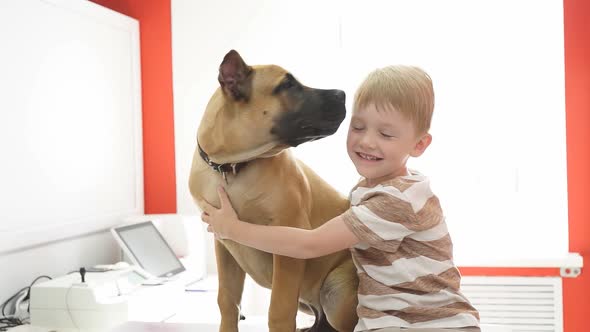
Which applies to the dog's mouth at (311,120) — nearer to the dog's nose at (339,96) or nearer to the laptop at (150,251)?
the dog's nose at (339,96)

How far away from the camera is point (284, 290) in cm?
116

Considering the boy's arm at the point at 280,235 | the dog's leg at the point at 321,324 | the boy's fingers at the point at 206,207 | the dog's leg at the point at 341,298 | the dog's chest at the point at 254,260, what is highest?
the boy's fingers at the point at 206,207

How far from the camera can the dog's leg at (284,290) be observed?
1.17m

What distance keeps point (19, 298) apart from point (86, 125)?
920 mm

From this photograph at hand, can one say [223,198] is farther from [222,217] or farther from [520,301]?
[520,301]

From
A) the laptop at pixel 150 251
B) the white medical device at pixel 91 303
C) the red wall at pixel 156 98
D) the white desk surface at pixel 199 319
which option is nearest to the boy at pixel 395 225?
the white desk surface at pixel 199 319

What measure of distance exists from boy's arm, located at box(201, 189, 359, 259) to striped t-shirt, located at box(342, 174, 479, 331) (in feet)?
0.11

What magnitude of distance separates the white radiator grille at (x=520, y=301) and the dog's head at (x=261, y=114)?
7.56 feet

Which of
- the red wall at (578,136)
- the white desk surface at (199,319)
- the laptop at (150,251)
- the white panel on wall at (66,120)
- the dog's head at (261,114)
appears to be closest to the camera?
the dog's head at (261,114)

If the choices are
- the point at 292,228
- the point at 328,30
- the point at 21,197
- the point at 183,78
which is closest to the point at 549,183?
the point at 328,30

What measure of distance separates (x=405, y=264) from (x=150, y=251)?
1.85 m

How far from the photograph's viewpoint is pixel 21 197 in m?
2.46

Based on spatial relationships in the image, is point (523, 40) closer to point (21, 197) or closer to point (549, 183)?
point (549, 183)

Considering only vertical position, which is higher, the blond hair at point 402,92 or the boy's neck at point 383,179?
the blond hair at point 402,92
